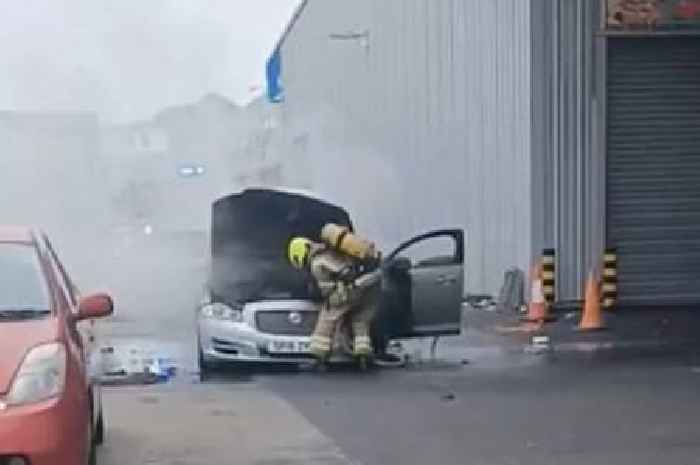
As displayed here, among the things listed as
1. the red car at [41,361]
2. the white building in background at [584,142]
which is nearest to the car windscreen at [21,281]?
the red car at [41,361]

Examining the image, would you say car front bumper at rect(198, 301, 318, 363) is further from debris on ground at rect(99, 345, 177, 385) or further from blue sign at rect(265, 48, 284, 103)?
blue sign at rect(265, 48, 284, 103)

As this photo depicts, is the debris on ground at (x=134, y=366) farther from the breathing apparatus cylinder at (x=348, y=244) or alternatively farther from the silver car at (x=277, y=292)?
the breathing apparatus cylinder at (x=348, y=244)

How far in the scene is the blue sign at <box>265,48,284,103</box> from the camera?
47306 mm

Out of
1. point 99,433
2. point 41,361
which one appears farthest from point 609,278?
point 41,361

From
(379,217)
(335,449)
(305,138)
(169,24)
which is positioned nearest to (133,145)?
(169,24)

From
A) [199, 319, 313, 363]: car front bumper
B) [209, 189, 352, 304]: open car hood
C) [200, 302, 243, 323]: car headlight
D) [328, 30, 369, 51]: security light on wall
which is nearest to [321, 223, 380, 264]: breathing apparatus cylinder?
[209, 189, 352, 304]: open car hood

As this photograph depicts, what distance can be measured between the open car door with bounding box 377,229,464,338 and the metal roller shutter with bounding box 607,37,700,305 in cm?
613

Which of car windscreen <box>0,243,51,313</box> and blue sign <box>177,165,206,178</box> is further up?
car windscreen <box>0,243,51,313</box>

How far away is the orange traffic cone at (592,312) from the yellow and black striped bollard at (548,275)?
0.94m

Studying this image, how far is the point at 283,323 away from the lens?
15.4 m

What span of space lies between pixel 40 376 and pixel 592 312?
12.7m

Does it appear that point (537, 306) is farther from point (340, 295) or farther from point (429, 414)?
point (429, 414)

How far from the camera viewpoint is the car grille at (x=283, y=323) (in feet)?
50.4

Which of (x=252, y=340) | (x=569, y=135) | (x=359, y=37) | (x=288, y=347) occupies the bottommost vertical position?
(x=288, y=347)
